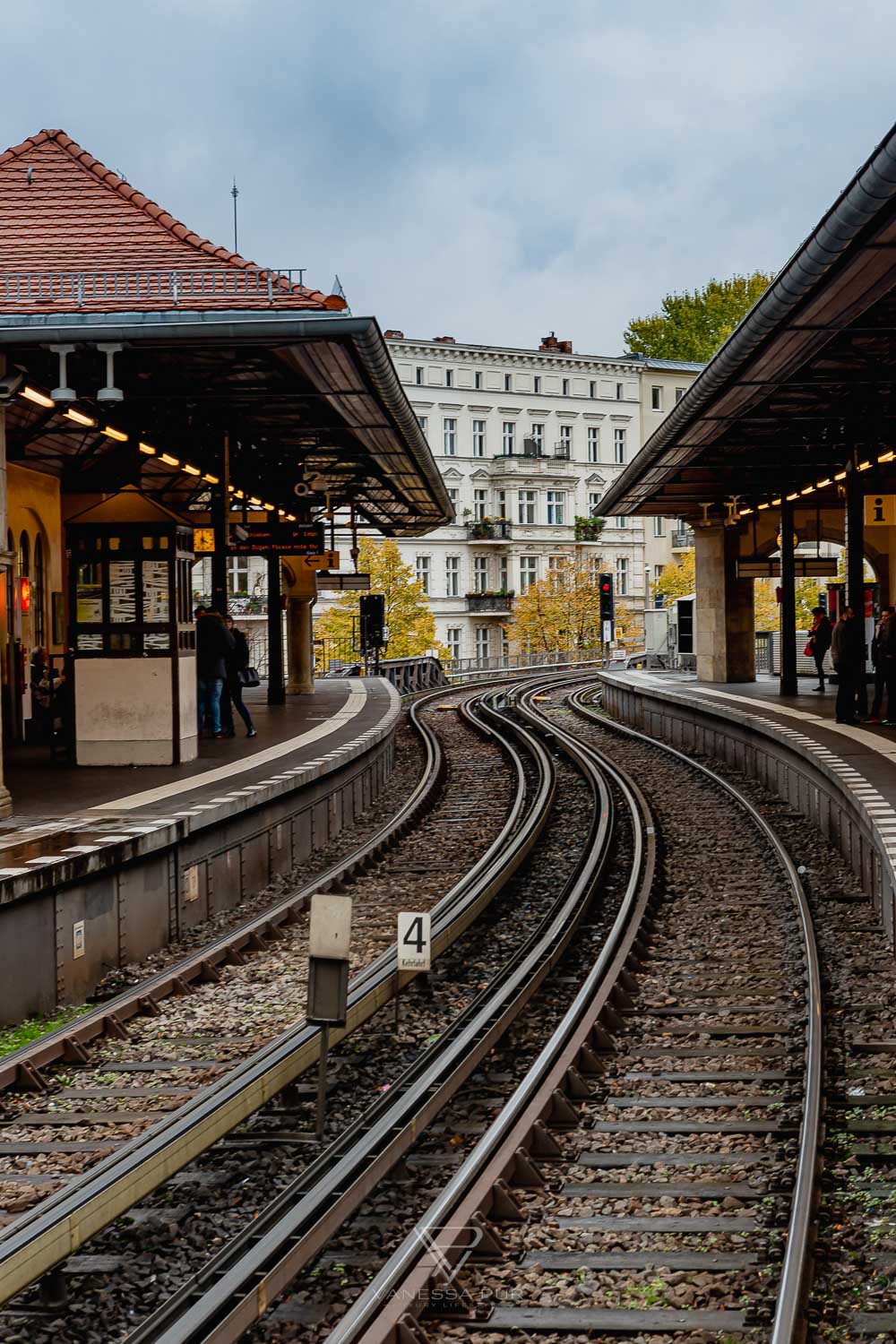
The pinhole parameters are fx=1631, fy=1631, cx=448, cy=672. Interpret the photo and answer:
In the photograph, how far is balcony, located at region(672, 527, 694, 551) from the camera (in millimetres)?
82250

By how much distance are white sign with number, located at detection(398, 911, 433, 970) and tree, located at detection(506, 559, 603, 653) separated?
217 feet

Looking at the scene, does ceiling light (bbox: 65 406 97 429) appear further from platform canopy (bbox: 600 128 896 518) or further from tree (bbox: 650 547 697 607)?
tree (bbox: 650 547 697 607)

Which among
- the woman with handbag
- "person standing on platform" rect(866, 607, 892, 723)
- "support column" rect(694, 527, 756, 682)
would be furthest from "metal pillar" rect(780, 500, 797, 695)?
the woman with handbag

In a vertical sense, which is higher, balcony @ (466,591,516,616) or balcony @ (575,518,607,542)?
balcony @ (575,518,607,542)

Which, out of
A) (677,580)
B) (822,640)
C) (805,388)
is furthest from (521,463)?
(805,388)

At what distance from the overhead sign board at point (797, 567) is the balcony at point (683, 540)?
4757 centimetres

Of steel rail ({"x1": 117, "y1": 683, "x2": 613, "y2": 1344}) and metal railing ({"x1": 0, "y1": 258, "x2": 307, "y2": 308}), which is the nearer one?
steel rail ({"x1": 117, "y1": 683, "x2": 613, "y2": 1344})

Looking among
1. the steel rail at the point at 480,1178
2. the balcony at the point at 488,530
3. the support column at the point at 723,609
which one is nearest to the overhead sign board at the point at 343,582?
the support column at the point at 723,609

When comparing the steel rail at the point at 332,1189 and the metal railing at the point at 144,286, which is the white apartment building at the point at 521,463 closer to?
the metal railing at the point at 144,286

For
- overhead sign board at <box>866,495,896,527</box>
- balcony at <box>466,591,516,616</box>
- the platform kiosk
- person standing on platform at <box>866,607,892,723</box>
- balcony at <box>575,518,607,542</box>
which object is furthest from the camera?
balcony at <box>575,518,607,542</box>

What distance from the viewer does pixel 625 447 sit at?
89.1 metres

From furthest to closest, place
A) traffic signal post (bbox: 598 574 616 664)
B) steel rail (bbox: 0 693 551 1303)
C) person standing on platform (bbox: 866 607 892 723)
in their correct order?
traffic signal post (bbox: 598 574 616 664) → person standing on platform (bbox: 866 607 892 723) → steel rail (bbox: 0 693 551 1303)

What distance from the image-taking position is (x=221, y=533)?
71.4 feet

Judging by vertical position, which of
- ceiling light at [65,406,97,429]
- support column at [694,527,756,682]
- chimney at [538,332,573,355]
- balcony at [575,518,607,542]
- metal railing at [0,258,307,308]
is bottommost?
support column at [694,527,756,682]
